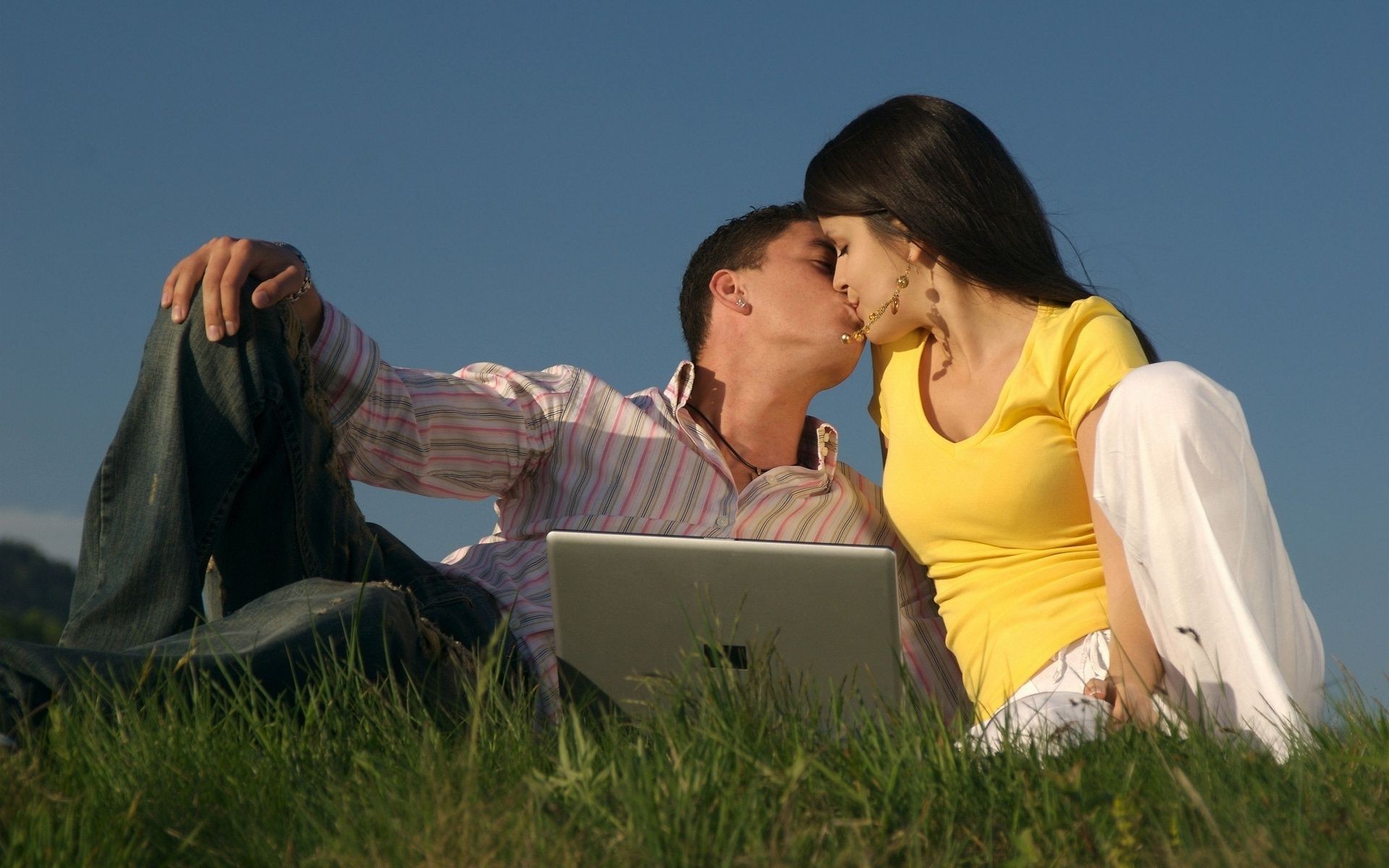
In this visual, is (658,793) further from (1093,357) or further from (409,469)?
(409,469)

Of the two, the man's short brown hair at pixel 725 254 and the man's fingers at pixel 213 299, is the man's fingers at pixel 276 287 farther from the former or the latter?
the man's short brown hair at pixel 725 254

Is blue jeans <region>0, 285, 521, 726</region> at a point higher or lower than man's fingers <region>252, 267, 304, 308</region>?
→ lower

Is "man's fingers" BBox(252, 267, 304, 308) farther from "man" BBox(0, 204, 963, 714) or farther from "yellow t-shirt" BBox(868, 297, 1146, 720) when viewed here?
"yellow t-shirt" BBox(868, 297, 1146, 720)

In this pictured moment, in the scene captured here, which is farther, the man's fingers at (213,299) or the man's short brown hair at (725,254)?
the man's short brown hair at (725,254)

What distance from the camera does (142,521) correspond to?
3.00 meters

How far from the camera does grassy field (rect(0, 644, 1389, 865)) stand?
1.79m

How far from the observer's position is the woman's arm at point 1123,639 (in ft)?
10.2

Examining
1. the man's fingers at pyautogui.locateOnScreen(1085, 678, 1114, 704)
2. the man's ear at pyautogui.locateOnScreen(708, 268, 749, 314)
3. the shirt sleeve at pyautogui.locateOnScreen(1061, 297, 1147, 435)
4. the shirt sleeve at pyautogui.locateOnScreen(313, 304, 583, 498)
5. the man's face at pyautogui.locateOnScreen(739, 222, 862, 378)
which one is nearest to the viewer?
the man's fingers at pyautogui.locateOnScreen(1085, 678, 1114, 704)

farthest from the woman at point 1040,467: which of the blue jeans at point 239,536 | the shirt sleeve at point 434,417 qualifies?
the blue jeans at point 239,536

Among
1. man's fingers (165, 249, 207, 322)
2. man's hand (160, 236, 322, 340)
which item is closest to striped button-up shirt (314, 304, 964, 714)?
man's hand (160, 236, 322, 340)

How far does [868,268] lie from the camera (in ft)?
13.2

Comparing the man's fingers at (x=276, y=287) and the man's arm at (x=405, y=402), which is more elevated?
the man's fingers at (x=276, y=287)

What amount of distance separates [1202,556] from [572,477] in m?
2.03

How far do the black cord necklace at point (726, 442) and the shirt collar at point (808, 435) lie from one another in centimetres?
7
